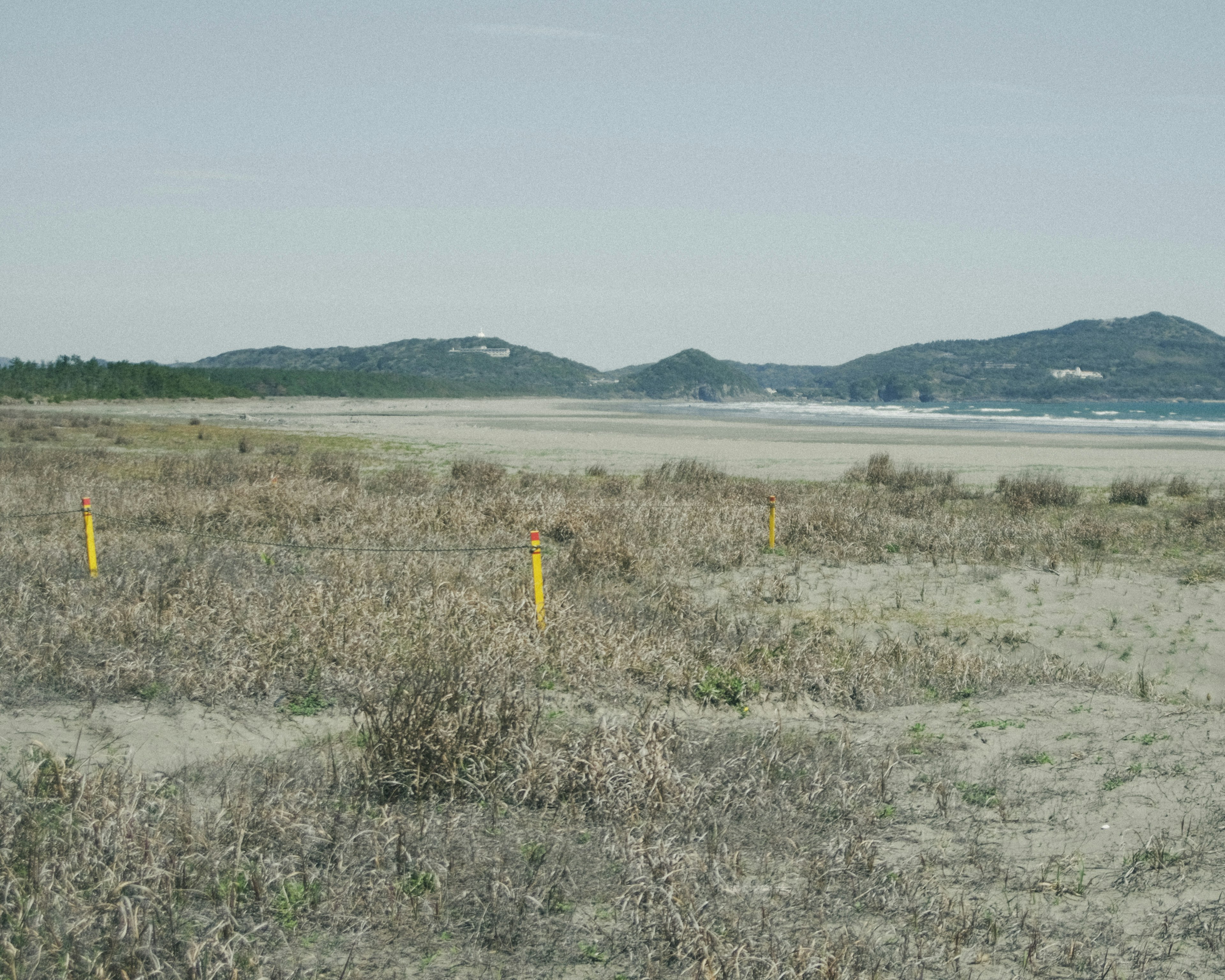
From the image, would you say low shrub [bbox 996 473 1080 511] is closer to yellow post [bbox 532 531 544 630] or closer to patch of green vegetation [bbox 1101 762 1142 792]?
yellow post [bbox 532 531 544 630]

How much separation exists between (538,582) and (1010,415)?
98.6 metres

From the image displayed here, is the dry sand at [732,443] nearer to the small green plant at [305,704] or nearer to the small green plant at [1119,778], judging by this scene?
the small green plant at [305,704]

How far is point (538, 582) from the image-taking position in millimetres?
9023

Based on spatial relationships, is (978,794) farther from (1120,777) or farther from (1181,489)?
(1181,489)

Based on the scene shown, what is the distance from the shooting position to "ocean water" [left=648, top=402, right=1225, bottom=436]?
6862 cm

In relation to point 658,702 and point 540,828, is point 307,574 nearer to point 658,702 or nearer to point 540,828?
point 658,702

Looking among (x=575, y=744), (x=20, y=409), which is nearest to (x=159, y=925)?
(x=575, y=744)

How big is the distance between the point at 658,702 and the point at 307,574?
486cm

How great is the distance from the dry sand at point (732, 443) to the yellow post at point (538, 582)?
67.9ft

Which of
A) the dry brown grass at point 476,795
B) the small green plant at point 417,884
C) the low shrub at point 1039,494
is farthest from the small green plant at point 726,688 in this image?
the low shrub at point 1039,494

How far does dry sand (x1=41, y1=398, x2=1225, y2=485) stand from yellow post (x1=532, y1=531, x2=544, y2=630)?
20.7 metres

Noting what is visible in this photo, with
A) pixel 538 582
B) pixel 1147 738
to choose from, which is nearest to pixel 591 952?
pixel 1147 738

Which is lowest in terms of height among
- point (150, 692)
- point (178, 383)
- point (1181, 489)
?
point (150, 692)

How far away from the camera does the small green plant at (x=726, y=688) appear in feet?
26.1
